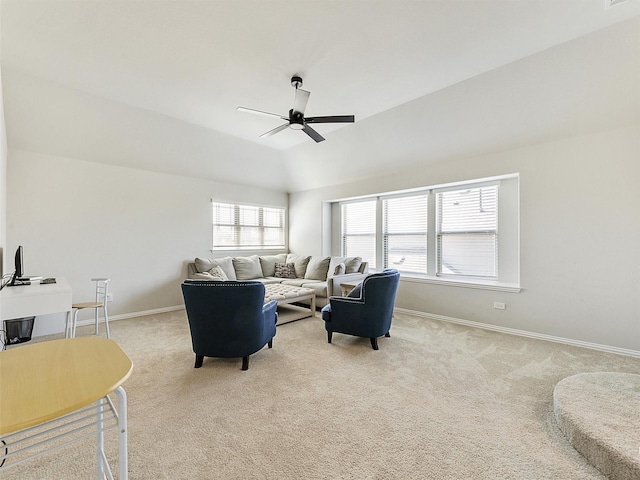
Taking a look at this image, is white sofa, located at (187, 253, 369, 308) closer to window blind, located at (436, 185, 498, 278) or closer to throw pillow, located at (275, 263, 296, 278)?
throw pillow, located at (275, 263, 296, 278)

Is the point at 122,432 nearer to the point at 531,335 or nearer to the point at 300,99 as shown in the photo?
the point at 300,99

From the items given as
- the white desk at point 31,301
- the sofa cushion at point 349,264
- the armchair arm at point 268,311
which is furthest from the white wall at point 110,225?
the armchair arm at point 268,311

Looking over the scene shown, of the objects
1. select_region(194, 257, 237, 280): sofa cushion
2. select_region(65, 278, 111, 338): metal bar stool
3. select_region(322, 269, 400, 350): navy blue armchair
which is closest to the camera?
select_region(322, 269, 400, 350): navy blue armchair

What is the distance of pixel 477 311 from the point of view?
4469 millimetres

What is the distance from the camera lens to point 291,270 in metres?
6.41

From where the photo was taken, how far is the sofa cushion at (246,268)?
612 centimetres

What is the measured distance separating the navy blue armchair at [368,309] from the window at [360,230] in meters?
2.68

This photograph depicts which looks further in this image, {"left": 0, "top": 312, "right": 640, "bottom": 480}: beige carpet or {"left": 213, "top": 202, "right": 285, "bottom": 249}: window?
{"left": 213, "top": 202, "right": 285, "bottom": 249}: window

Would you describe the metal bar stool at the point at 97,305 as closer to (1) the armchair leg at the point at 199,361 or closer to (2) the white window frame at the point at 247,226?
(1) the armchair leg at the point at 199,361

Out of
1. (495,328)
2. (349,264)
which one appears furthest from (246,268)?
(495,328)

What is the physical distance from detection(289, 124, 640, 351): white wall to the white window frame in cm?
441

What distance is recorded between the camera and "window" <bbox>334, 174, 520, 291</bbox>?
14.7 feet

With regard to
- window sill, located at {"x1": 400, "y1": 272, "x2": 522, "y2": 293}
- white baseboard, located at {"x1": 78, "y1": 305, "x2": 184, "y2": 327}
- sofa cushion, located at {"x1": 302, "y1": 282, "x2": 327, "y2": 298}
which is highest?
window sill, located at {"x1": 400, "y1": 272, "x2": 522, "y2": 293}

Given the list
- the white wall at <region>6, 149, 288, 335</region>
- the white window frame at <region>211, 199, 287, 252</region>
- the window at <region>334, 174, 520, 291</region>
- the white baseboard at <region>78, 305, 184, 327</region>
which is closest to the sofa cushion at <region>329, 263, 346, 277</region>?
the window at <region>334, 174, 520, 291</region>
